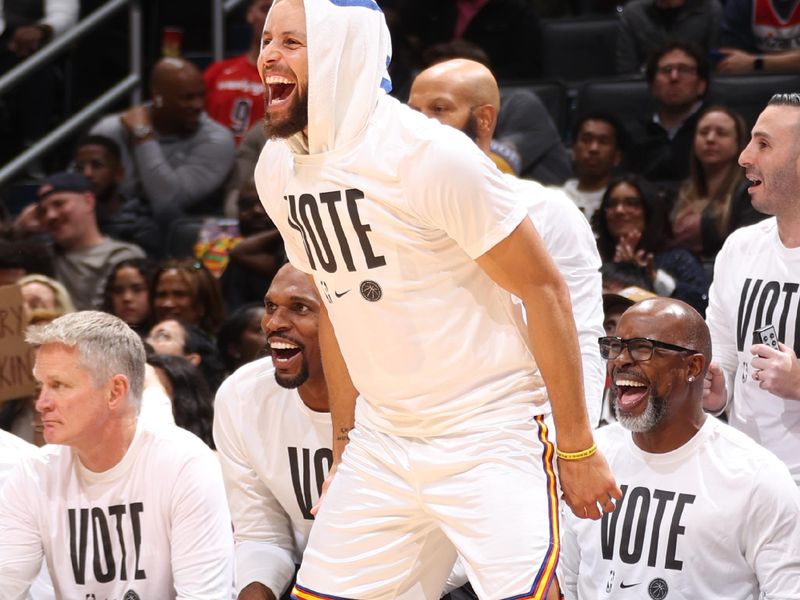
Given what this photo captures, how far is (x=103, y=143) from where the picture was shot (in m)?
7.06

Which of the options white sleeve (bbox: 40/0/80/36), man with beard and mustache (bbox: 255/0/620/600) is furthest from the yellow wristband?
white sleeve (bbox: 40/0/80/36)

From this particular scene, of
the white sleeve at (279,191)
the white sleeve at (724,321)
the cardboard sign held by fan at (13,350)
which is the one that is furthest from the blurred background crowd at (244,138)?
the white sleeve at (279,191)

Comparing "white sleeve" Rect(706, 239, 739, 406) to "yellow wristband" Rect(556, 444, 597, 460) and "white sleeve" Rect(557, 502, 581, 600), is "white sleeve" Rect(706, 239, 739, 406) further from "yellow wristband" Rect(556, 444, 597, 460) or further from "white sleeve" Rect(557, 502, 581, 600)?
"yellow wristband" Rect(556, 444, 597, 460)

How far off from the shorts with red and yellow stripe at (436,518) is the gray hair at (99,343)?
108 cm

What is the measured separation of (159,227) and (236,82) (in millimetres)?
968

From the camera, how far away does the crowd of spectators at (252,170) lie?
5.59 m

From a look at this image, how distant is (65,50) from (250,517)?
407cm

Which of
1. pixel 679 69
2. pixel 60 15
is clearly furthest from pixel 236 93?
pixel 679 69

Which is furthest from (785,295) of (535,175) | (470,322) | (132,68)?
(132,68)

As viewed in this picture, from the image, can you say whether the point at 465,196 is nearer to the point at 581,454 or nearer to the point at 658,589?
the point at 581,454

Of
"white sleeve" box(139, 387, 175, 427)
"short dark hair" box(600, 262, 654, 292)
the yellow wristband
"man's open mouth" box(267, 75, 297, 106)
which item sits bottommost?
"white sleeve" box(139, 387, 175, 427)

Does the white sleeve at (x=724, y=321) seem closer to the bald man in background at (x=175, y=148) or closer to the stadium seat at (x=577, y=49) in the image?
the stadium seat at (x=577, y=49)

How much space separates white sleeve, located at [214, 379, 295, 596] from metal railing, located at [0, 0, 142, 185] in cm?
340

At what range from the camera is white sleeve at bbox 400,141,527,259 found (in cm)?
261
